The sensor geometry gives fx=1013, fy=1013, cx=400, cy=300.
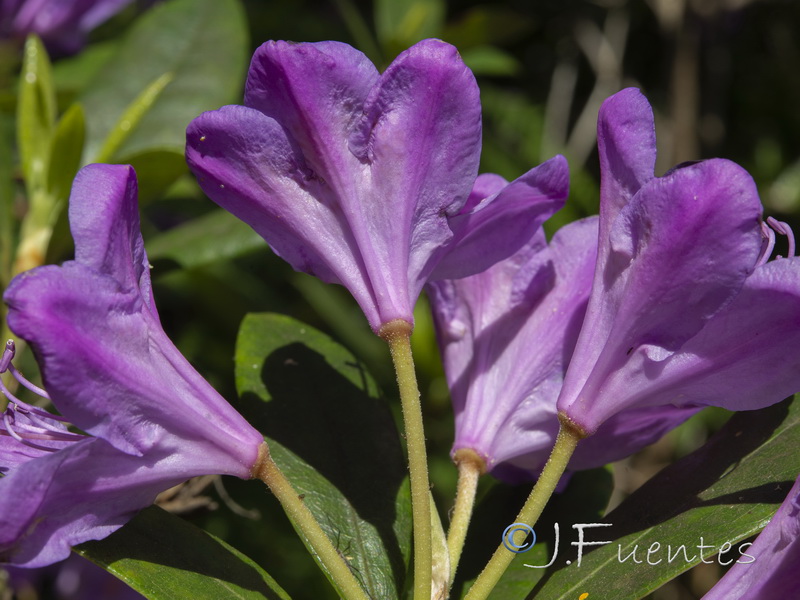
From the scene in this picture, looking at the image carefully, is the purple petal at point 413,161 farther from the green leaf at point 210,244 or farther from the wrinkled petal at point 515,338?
the green leaf at point 210,244

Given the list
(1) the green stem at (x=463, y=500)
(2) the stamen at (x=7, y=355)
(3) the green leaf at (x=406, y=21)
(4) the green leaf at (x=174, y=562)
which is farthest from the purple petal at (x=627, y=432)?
(3) the green leaf at (x=406, y=21)

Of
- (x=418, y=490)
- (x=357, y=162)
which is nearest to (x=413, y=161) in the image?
(x=357, y=162)

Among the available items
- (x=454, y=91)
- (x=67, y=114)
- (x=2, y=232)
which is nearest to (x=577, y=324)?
(x=454, y=91)

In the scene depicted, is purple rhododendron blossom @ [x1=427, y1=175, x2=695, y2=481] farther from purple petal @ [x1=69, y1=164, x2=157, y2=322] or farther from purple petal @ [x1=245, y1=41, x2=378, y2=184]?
purple petal @ [x1=69, y1=164, x2=157, y2=322]

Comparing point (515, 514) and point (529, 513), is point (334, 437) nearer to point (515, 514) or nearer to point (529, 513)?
point (515, 514)

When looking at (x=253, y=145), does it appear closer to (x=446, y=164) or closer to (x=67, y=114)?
(x=446, y=164)

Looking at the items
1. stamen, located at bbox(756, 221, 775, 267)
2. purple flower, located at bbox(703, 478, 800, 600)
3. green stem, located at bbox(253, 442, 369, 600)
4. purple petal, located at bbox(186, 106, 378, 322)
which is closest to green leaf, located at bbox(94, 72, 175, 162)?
purple petal, located at bbox(186, 106, 378, 322)

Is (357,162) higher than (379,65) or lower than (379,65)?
higher
